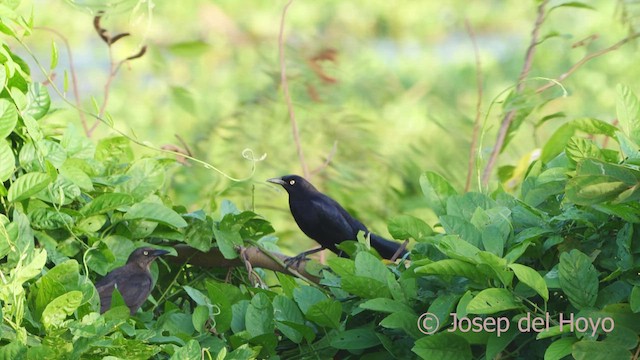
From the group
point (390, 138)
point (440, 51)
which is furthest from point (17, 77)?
point (440, 51)

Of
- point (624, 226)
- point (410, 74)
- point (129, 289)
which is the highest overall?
point (624, 226)

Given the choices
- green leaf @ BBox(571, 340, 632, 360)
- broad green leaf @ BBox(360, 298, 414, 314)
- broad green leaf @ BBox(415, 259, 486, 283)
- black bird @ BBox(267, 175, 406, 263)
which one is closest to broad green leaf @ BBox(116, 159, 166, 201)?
broad green leaf @ BBox(360, 298, 414, 314)

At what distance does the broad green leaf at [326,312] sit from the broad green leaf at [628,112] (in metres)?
0.72

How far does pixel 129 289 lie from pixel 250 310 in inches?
15.5

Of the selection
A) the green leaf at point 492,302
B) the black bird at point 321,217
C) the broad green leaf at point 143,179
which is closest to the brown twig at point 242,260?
the broad green leaf at point 143,179

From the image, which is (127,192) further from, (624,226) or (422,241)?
(624,226)

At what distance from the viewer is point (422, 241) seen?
228cm

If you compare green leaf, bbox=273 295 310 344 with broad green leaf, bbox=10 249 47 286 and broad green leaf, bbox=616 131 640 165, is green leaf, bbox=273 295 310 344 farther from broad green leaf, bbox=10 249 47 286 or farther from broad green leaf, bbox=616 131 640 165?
broad green leaf, bbox=616 131 640 165

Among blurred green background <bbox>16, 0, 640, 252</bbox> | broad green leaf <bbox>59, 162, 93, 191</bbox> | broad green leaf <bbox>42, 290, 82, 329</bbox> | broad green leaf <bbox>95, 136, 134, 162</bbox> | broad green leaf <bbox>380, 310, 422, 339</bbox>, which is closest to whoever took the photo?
broad green leaf <bbox>42, 290, 82, 329</bbox>

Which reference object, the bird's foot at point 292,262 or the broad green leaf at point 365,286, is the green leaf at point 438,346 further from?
the bird's foot at point 292,262

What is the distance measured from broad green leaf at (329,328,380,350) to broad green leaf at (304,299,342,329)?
0.04 meters

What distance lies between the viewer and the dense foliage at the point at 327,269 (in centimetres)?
195

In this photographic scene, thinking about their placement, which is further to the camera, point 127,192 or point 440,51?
point 440,51

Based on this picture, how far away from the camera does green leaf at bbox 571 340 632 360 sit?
1.88 meters
